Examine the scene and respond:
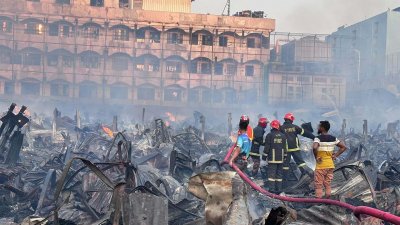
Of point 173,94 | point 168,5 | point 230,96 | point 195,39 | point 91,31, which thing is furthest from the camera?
point 168,5

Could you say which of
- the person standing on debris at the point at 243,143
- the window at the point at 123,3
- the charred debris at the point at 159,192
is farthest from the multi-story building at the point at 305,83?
the person standing on debris at the point at 243,143

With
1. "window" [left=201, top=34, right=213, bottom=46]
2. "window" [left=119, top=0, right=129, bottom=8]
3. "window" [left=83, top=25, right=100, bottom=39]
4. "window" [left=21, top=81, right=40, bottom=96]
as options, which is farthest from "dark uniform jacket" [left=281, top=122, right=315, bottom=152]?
"window" [left=119, top=0, right=129, bottom=8]

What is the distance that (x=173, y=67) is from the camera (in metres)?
54.9

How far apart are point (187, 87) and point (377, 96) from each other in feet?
60.3

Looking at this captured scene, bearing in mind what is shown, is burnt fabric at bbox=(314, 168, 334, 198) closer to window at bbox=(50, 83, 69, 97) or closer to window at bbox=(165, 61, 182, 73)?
window at bbox=(50, 83, 69, 97)

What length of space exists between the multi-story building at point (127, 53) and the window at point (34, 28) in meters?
0.09

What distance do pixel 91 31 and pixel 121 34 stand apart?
297 cm

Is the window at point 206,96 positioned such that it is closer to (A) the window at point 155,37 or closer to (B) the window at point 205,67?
(B) the window at point 205,67

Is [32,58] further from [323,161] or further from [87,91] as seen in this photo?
[323,161]

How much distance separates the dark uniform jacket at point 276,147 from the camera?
10953 mm

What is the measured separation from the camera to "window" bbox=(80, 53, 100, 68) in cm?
5306

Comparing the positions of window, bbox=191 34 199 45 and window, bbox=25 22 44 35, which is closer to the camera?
window, bbox=25 22 44 35

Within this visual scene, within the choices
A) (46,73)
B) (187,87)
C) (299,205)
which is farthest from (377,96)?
(299,205)

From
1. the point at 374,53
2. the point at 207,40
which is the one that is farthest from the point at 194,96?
the point at 374,53
